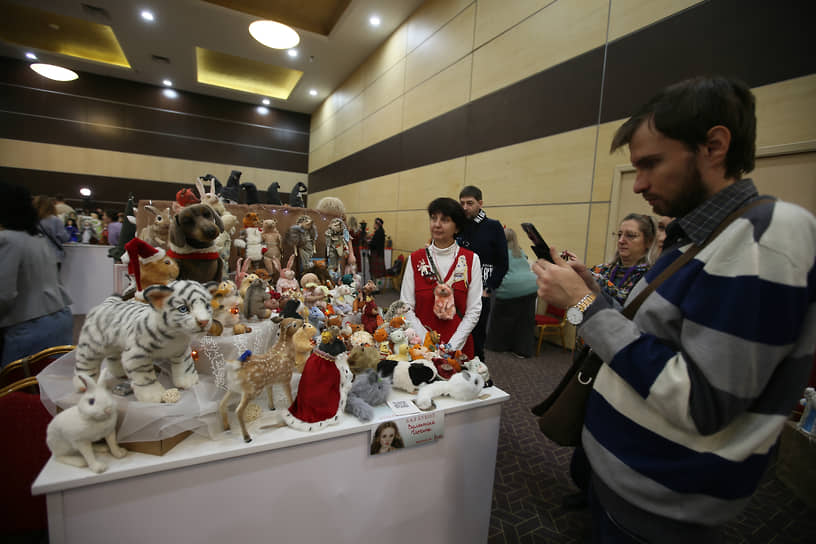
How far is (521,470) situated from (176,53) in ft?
35.5

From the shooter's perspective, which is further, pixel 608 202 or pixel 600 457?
pixel 608 202

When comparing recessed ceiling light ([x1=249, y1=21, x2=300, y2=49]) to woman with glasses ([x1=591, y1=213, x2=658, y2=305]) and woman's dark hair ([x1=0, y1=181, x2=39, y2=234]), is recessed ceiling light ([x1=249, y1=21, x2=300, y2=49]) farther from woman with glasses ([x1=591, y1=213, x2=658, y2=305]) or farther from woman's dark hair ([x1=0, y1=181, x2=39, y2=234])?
woman with glasses ([x1=591, y1=213, x2=658, y2=305])

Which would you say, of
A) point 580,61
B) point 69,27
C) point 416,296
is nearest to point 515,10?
point 580,61

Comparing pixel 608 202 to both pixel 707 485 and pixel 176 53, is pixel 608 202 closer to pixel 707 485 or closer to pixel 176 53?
pixel 707 485

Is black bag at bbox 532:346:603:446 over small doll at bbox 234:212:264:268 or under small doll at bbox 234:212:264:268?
under

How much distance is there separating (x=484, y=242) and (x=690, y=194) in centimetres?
191

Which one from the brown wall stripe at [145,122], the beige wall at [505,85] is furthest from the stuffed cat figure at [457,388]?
the brown wall stripe at [145,122]

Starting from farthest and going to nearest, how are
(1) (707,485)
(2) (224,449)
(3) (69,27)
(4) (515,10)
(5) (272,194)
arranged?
(3) (69,27) → (4) (515,10) → (5) (272,194) → (2) (224,449) → (1) (707,485)

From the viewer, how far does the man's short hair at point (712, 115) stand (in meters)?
0.68

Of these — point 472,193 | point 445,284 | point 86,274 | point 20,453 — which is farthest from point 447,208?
point 86,274

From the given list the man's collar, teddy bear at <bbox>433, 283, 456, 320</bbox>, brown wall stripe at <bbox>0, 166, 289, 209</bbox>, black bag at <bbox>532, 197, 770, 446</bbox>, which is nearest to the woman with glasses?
teddy bear at <bbox>433, 283, 456, 320</bbox>

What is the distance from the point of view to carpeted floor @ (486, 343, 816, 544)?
168 centimetres

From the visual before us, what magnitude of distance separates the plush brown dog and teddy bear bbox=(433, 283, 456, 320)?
3.71 ft

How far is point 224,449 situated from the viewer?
0.94 metres
